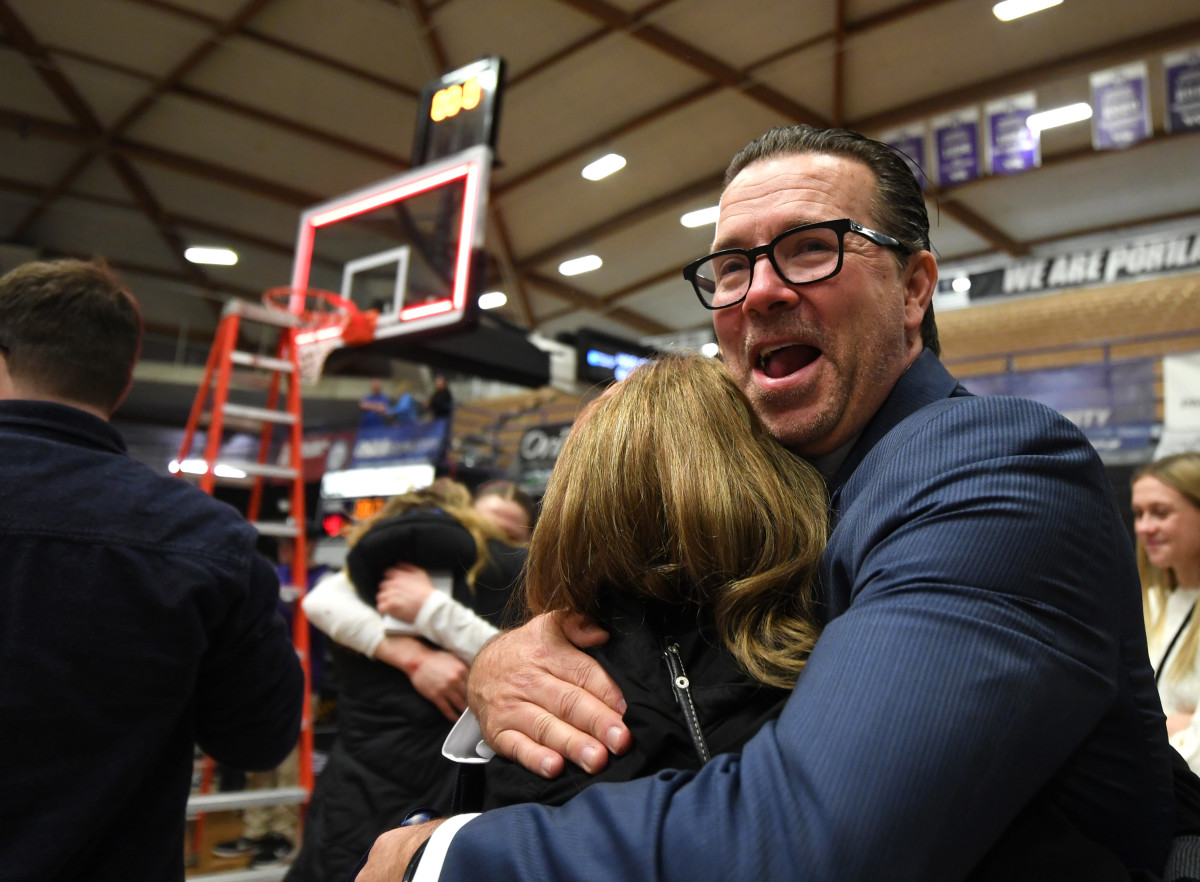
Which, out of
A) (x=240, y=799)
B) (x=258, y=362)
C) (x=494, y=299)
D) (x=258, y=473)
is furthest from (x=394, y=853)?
(x=494, y=299)

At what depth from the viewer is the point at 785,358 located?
1155 millimetres

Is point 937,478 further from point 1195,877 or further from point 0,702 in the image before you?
point 0,702

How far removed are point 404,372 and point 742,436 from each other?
13.4 m

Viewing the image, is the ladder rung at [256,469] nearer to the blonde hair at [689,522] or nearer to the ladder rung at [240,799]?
the ladder rung at [240,799]

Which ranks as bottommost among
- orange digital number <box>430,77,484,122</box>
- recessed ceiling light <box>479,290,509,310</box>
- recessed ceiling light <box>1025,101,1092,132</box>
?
orange digital number <box>430,77,484,122</box>

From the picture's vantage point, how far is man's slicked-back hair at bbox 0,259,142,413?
144 centimetres

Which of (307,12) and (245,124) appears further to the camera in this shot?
(245,124)

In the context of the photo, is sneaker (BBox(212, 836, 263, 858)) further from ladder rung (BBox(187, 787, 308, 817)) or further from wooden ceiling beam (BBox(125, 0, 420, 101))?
wooden ceiling beam (BBox(125, 0, 420, 101))

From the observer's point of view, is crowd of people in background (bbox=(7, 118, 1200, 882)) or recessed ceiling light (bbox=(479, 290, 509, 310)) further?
recessed ceiling light (bbox=(479, 290, 509, 310))

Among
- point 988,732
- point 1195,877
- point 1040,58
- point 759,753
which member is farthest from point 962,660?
point 1040,58

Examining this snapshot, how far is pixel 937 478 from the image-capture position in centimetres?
72

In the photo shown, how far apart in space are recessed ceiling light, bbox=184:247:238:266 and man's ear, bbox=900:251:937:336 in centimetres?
1185

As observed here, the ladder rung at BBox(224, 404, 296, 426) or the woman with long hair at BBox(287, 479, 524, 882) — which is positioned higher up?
the ladder rung at BBox(224, 404, 296, 426)

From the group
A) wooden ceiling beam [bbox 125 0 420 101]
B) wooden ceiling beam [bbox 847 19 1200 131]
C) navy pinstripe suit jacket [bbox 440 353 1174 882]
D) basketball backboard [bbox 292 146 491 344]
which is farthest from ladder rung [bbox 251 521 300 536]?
wooden ceiling beam [bbox 847 19 1200 131]
